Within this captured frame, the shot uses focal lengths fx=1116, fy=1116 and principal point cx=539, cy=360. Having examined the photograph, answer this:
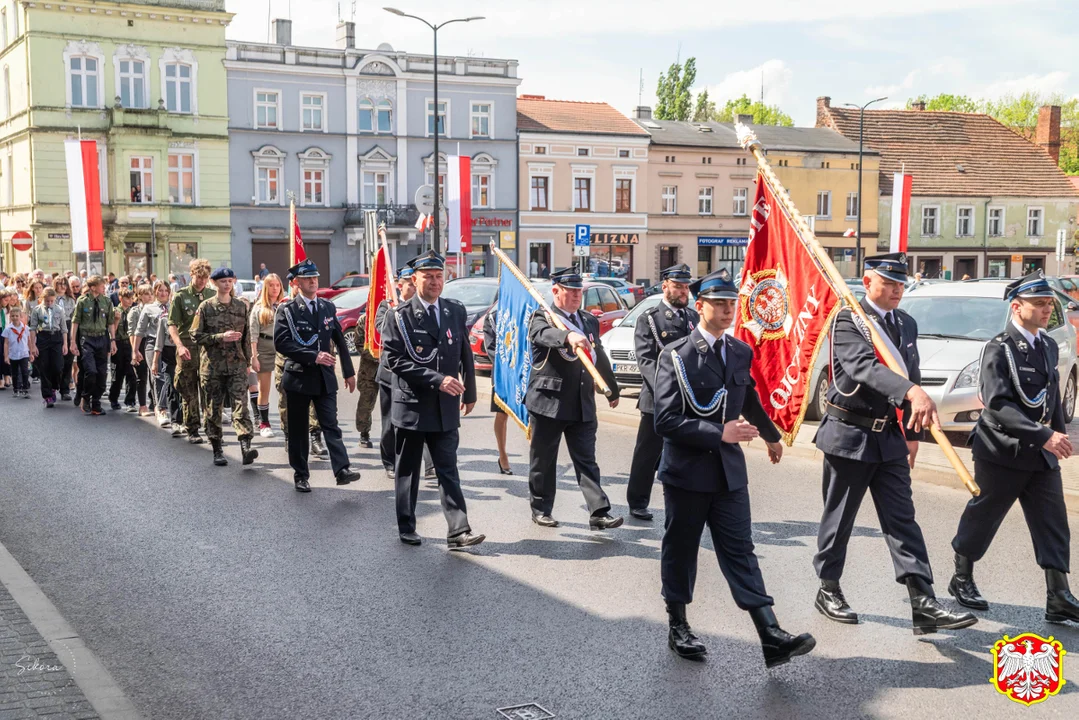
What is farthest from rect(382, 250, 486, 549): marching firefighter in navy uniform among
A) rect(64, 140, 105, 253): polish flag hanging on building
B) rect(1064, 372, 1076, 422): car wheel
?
rect(64, 140, 105, 253): polish flag hanging on building

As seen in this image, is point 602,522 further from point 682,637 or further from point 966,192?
point 966,192

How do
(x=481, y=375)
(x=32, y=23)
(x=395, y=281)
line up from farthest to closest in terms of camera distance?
1. (x=32, y=23)
2. (x=481, y=375)
3. (x=395, y=281)

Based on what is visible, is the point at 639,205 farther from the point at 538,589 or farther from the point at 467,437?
the point at 538,589

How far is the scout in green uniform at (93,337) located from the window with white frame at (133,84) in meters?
33.1

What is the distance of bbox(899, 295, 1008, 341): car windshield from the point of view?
1298 centimetres

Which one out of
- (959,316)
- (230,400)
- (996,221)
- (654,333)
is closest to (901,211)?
(959,316)

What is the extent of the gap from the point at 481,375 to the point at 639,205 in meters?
35.8

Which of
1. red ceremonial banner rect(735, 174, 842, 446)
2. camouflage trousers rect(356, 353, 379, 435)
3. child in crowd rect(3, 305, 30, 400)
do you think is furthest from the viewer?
child in crowd rect(3, 305, 30, 400)

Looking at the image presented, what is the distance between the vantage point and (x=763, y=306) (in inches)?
281

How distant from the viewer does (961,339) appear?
41.9 ft

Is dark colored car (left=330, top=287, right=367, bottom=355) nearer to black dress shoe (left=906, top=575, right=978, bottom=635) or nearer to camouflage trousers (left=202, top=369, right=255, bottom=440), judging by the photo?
camouflage trousers (left=202, top=369, right=255, bottom=440)

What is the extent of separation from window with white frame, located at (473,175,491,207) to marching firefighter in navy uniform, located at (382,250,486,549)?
4447 centimetres

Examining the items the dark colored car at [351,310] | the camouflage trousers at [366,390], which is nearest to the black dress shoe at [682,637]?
the camouflage trousers at [366,390]

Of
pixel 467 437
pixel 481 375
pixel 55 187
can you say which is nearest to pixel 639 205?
pixel 55 187
